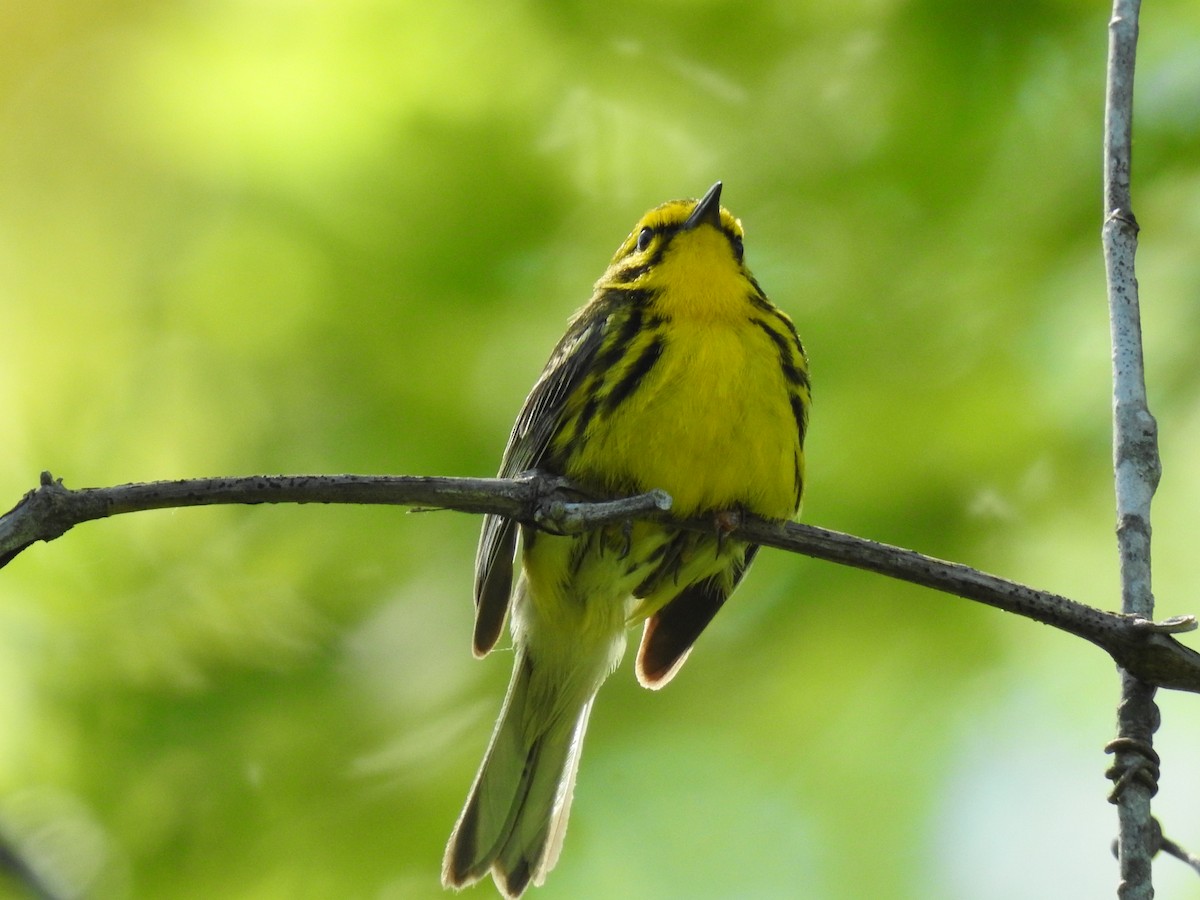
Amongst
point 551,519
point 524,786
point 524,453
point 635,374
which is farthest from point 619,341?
point 524,786

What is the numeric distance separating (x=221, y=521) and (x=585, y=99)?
6.25 feet

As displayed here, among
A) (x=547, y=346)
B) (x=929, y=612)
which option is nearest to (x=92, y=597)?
(x=547, y=346)

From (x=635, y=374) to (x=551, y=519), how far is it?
45.5 inches

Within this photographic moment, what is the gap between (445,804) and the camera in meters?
4.64

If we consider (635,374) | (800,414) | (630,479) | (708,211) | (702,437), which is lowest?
(630,479)

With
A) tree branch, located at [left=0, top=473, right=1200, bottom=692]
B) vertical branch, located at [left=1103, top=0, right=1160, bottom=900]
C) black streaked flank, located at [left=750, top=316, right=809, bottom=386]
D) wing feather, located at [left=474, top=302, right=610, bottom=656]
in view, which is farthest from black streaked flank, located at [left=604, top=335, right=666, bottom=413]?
vertical branch, located at [left=1103, top=0, right=1160, bottom=900]

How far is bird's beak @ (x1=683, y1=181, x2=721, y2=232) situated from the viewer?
4.45 meters

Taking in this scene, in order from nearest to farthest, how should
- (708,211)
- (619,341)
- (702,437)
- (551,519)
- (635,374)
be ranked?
1. (551,519)
2. (702,437)
3. (635,374)
4. (619,341)
5. (708,211)

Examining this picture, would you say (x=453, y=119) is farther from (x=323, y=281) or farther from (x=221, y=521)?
(x=221, y=521)

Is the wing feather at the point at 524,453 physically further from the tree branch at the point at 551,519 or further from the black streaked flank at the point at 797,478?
the tree branch at the point at 551,519

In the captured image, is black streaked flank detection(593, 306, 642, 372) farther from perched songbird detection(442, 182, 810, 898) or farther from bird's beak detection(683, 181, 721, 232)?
bird's beak detection(683, 181, 721, 232)

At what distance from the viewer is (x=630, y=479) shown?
12.7 feet

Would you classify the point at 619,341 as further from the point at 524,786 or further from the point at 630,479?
the point at 524,786

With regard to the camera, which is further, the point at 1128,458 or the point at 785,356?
the point at 785,356
